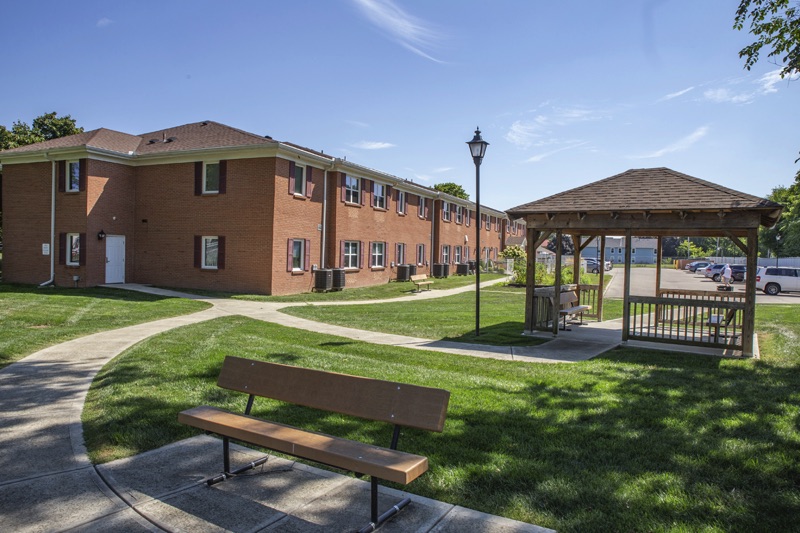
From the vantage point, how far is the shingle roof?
10.7m

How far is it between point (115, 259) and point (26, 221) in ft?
15.7

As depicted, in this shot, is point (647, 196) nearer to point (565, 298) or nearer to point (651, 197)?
point (651, 197)

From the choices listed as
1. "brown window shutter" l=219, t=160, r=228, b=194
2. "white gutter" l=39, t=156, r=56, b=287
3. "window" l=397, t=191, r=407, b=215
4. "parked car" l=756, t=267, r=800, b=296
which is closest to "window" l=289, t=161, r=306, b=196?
"brown window shutter" l=219, t=160, r=228, b=194

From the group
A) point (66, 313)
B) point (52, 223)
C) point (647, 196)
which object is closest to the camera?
point (647, 196)

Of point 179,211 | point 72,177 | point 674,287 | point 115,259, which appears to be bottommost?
point 674,287

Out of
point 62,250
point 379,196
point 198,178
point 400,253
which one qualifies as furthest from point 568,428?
point 400,253

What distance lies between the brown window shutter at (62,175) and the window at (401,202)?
1684cm

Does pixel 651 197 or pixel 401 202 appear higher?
pixel 401 202

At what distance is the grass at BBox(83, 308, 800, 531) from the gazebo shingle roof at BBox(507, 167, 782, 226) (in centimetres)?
306

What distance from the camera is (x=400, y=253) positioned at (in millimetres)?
32500

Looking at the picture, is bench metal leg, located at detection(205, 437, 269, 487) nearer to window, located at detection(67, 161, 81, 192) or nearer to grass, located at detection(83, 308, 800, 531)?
grass, located at detection(83, 308, 800, 531)

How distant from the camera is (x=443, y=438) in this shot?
17.0 ft

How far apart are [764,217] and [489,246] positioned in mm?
40325

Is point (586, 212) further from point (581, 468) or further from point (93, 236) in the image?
point (93, 236)
